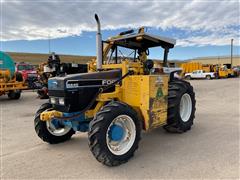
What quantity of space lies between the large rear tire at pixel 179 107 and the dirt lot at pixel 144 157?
0.62 ft

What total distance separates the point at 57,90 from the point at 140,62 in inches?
78.2

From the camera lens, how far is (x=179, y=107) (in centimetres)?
518

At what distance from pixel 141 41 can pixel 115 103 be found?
6.60ft

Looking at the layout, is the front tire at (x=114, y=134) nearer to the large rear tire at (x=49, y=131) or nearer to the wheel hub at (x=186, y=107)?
the large rear tire at (x=49, y=131)

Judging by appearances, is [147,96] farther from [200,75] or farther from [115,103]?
[200,75]

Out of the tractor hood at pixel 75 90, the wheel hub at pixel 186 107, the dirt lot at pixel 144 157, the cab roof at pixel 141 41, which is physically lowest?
the dirt lot at pixel 144 157

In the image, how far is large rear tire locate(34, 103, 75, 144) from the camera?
4.59 m

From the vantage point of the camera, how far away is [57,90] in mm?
4078

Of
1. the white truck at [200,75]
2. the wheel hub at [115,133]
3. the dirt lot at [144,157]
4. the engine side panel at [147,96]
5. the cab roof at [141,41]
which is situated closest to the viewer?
the dirt lot at [144,157]

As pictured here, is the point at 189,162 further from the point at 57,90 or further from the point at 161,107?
the point at 57,90

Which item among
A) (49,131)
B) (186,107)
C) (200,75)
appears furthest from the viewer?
(200,75)

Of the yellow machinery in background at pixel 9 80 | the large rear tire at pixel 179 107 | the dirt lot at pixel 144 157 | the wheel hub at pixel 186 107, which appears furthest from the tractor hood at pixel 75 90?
the yellow machinery in background at pixel 9 80

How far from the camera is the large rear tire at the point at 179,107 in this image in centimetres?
501

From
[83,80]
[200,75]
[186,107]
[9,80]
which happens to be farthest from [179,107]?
[200,75]
